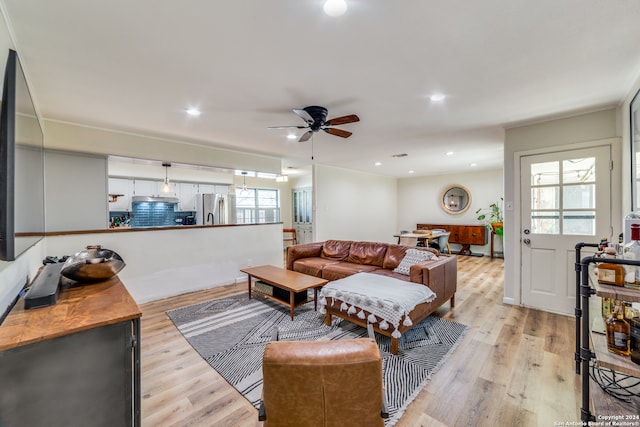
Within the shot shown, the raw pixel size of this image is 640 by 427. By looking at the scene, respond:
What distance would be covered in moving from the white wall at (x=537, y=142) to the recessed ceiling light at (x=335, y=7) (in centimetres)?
329

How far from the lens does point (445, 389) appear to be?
195cm

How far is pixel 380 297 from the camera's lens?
2537 mm

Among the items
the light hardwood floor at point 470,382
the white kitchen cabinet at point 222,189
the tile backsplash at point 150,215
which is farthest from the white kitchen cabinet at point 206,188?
the light hardwood floor at point 470,382

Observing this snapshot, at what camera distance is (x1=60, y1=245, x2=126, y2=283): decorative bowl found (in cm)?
Answer: 174

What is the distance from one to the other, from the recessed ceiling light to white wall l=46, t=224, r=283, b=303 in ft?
12.5

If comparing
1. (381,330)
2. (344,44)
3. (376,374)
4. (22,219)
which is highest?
(344,44)

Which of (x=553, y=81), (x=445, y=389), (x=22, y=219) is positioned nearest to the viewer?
(x=22, y=219)

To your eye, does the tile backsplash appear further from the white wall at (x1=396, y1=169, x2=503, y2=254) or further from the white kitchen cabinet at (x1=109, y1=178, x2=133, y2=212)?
the white wall at (x1=396, y1=169, x2=503, y2=254)

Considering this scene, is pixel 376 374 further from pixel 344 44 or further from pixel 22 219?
pixel 22 219

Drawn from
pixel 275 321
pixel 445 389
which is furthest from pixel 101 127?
pixel 445 389

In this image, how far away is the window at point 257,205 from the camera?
26.1 feet

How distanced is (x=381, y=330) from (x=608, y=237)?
2812mm

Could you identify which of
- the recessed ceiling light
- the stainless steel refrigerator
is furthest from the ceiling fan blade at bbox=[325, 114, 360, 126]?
the stainless steel refrigerator

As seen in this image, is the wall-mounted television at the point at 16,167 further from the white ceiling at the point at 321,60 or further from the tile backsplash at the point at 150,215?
the tile backsplash at the point at 150,215
